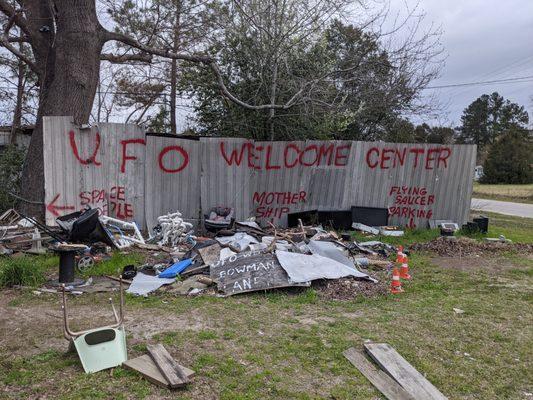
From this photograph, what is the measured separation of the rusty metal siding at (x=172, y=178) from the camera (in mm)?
9055

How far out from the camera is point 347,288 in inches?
246

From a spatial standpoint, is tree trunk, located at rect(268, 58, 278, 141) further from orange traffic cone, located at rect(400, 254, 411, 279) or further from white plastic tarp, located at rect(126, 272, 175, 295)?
white plastic tarp, located at rect(126, 272, 175, 295)

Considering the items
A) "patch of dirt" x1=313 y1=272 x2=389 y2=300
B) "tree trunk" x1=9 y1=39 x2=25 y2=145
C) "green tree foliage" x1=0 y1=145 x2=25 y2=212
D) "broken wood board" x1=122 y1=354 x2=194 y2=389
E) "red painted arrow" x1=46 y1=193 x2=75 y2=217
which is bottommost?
"patch of dirt" x1=313 y1=272 x2=389 y2=300

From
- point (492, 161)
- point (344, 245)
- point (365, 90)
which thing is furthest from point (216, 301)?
point (492, 161)

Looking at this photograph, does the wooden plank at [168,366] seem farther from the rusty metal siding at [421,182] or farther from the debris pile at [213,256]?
the rusty metal siding at [421,182]

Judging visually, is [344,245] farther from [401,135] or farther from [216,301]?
[401,135]

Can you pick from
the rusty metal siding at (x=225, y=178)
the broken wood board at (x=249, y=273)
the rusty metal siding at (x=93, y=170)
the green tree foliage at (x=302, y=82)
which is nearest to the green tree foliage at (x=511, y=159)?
the green tree foliage at (x=302, y=82)

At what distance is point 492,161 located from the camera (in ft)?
139

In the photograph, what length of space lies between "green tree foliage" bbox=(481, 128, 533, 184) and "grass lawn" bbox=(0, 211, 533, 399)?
1529 inches

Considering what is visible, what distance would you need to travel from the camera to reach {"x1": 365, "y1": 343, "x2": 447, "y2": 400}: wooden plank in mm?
3586

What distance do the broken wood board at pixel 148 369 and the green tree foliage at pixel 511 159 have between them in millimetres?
43195

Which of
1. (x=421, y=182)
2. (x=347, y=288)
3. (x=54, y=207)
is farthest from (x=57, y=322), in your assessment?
(x=421, y=182)

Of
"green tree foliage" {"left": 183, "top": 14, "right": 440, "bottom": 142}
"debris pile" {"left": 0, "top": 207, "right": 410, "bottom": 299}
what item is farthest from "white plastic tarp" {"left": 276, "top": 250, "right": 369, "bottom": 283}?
"green tree foliage" {"left": 183, "top": 14, "right": 440, "bottom": 142}

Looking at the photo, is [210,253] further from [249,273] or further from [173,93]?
[173,93]
